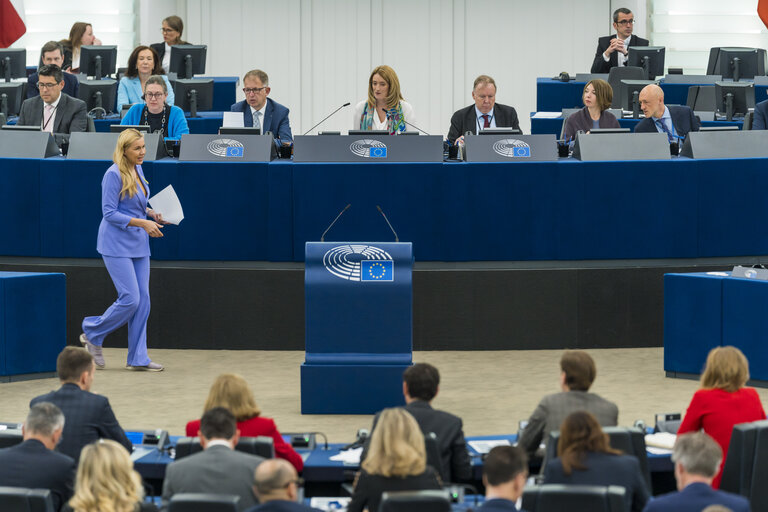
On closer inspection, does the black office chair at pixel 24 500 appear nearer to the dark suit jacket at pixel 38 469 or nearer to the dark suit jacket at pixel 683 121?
the dark suit jacket at pixel 38 469

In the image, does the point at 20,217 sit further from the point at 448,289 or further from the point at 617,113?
the point at 617,113

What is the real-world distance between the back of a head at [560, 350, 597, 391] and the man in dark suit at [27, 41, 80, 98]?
29.9 feet

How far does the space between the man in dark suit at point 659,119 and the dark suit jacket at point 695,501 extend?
6.70m

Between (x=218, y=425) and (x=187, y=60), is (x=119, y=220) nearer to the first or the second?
(x=218, y=425)

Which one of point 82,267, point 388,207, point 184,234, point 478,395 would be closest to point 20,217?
point 82,267

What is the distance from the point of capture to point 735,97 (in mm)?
14531

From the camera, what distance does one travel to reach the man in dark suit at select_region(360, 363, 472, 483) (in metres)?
6.43

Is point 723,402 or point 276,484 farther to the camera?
point 723,402

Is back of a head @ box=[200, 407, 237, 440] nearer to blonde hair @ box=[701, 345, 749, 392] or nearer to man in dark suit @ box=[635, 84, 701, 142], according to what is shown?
blonde hair @ box=[701, 345, 749, 392]

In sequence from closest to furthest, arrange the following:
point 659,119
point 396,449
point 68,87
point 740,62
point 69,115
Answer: point 396,449 → point 659,119 → point 69,115 → point 68,87 → point 740,62

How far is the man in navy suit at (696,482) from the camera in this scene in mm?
5195

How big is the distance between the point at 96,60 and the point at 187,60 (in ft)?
3.56

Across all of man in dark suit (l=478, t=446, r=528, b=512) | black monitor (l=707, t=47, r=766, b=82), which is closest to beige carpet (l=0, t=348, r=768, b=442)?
man in dark suit (l=478, t=446, r=528, b=512)

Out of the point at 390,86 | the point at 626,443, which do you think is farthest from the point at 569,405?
the point at 390,86
